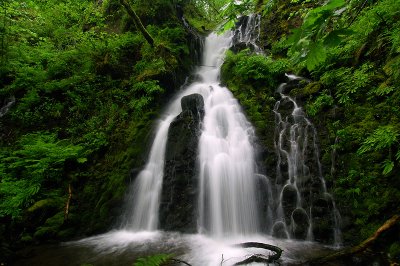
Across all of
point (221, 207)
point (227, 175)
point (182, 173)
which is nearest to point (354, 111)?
point (227, 175)

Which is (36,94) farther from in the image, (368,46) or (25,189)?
(368,46)

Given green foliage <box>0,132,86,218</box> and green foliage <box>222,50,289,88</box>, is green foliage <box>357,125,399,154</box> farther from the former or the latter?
green foliage <box>0,132,86,218</box>

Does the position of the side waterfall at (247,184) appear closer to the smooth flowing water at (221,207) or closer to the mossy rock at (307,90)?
the smooth flowing water at (221,207)

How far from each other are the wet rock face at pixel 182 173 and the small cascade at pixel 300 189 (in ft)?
6.14

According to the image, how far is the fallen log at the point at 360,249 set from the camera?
134 inches

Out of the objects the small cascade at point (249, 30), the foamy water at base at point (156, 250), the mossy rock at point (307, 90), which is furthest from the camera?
the small cascade at point (249, 30)

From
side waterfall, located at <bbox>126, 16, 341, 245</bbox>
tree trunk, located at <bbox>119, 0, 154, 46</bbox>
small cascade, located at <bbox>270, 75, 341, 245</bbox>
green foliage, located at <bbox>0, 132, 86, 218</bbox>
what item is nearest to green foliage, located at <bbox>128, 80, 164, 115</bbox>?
side waterfall, located at <bbox>126, 16, 341, 245</bbox>

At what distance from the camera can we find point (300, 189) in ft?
17.8

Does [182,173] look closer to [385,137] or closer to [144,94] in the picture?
[144,94]

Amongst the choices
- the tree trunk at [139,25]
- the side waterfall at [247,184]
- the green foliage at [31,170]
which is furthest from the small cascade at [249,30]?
the green foliage at [31,170]

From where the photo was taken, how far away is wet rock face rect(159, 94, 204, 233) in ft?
19.3

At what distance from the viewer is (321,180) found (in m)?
5.36

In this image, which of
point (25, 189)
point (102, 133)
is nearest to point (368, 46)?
point (102, 133)

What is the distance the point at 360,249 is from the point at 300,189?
79.9 inches
